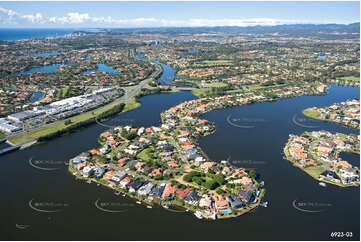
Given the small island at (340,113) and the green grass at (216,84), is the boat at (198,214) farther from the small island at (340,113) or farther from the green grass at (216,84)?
the green grass at (216,84)

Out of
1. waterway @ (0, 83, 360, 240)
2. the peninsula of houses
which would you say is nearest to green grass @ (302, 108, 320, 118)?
waterway @ (0, 83, 360, 240)

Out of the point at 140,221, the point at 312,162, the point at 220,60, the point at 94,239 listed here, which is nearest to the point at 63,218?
the point at 94,239

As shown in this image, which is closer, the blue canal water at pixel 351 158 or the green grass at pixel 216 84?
the blue canal water at pixel 351 158

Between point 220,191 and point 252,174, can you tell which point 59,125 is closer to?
point 220,191

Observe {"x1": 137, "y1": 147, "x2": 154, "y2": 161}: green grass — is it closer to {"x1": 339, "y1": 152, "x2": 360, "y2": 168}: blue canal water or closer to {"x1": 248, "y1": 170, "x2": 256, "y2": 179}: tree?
{"x1": 248, "y1": 170, "x2": 256, "y2": 179}: tree

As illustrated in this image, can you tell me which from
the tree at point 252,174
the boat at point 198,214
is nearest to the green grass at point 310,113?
the tree at point 252,174

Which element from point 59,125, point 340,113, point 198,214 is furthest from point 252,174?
point 59,125
